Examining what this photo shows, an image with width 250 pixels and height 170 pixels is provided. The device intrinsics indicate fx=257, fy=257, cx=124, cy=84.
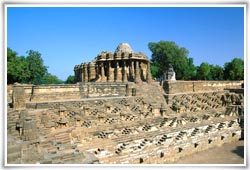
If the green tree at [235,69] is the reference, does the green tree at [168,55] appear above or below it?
above

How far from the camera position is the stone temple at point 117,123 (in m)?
8.05

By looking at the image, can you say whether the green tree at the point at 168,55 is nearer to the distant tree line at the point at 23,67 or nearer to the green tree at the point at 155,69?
the green tree at the point at 155,69

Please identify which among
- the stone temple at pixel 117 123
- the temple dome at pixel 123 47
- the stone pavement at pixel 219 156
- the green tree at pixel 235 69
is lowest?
the stone pavement at pixel 219 156

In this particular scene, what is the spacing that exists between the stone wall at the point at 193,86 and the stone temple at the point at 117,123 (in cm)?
9

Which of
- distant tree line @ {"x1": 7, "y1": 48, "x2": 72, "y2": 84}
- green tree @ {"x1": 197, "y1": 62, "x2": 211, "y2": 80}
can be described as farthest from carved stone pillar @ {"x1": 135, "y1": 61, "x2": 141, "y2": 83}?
green tree @ {"x1": 197, "y1": 62, "x2": 211, "y2": 80}

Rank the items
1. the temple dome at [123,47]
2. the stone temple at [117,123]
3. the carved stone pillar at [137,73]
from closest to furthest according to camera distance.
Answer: the stone temple at [117,123] < the carved stone pillar at [137,73] < the temple dome at [123,47]

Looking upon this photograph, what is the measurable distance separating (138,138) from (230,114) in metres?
8.56

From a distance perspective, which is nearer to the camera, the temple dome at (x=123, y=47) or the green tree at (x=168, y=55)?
the temple dome at (x=123, y=47)

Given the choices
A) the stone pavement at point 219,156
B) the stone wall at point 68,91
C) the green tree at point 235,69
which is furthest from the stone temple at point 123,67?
the green tree at point 235,69

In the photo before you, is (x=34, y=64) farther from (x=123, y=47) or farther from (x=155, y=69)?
(x=155, y=69)

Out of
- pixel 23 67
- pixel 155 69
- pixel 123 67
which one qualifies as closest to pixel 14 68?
pixel 23 67

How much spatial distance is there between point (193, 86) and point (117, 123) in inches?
557

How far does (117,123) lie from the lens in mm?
12820
